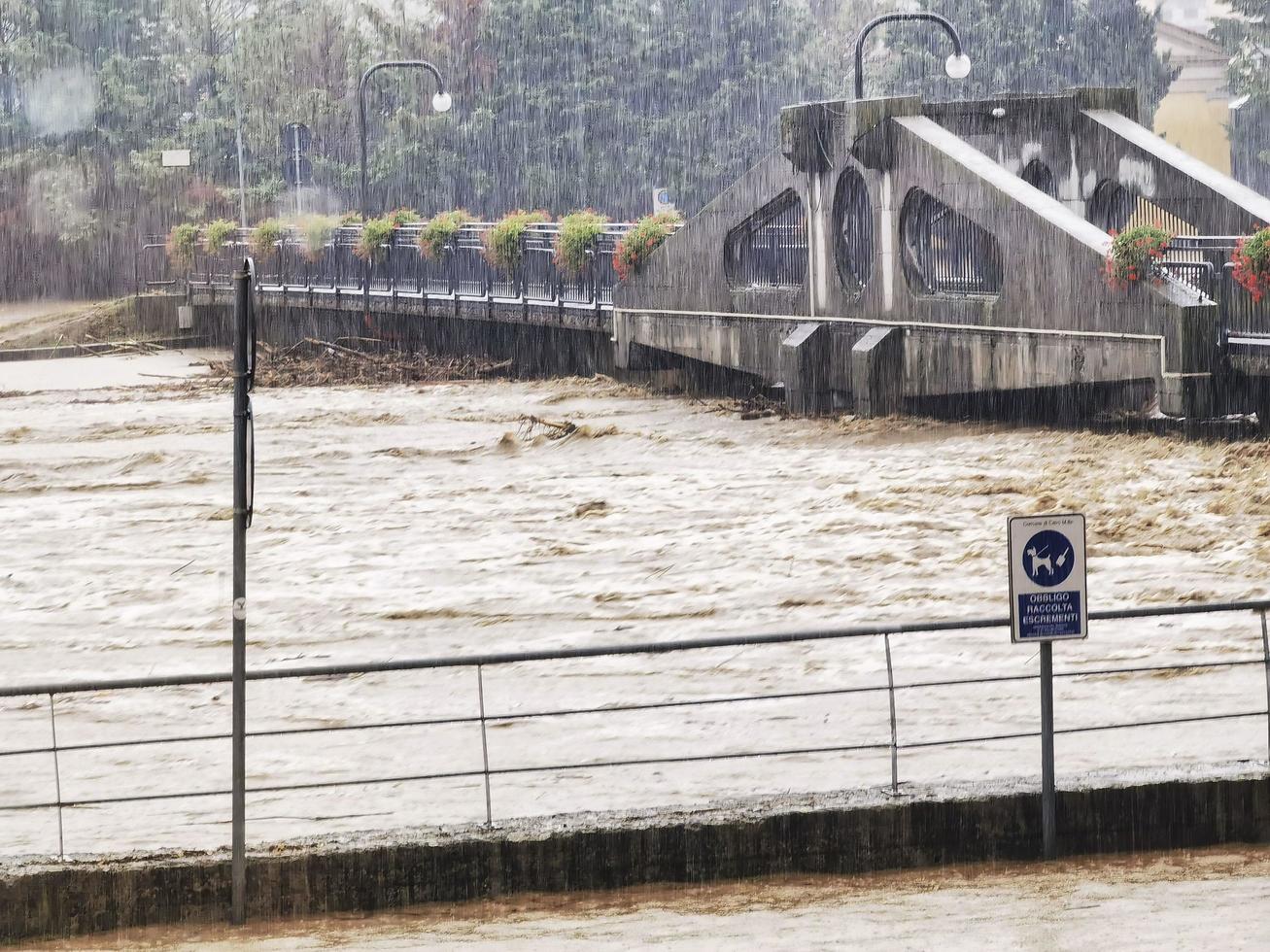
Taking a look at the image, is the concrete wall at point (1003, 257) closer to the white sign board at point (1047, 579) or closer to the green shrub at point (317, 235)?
the green shrub at point (317, 235)

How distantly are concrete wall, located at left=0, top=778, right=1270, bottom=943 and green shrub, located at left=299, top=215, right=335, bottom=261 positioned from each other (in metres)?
40.6

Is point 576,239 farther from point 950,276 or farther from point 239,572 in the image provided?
point 239,572

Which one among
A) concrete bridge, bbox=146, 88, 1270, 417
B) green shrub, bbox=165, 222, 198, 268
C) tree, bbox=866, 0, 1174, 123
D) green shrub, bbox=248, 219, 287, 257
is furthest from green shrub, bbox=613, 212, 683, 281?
tree, bbox=866, 0, 1174, 123

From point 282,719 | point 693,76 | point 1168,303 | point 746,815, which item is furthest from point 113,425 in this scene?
point 693,76

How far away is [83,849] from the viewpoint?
10.5 metres

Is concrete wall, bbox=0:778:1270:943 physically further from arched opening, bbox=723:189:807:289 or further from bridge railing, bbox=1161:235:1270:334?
arched opening, bbox=723:189:807:289

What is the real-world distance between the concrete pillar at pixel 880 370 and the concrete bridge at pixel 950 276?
0.03m

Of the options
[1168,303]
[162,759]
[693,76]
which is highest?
[693,76]

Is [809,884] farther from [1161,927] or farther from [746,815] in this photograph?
[1161,927]

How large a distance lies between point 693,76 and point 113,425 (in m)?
41.1

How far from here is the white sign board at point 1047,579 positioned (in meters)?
8.20

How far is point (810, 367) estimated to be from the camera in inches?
1193

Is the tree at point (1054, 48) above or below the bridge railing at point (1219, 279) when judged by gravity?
above

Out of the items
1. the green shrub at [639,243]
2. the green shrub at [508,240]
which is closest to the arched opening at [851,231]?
the green shrub at [639,243]
